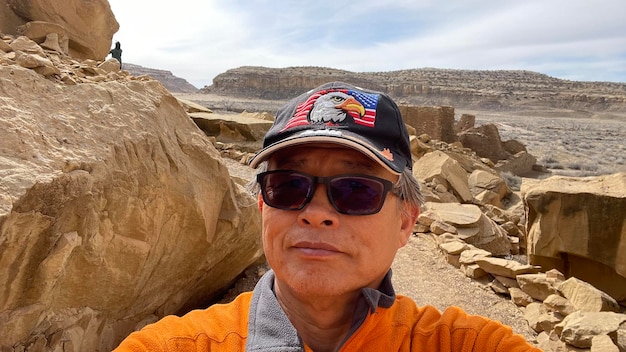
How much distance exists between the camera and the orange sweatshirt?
1.39m

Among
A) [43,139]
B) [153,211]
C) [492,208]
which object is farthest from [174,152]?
[492,208]

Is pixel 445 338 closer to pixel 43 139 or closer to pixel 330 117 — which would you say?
pixel 330 117

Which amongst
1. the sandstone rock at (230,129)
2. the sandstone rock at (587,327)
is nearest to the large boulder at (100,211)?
the sandstone rock at (587,327)

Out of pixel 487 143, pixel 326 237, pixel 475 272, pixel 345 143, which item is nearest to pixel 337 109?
pixel 345 143

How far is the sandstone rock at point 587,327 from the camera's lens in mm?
3695

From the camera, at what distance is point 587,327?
3768mm

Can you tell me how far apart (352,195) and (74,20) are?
25.2 feet

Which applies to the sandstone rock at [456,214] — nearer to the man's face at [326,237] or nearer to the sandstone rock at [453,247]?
the sandstone rock at [453,247]

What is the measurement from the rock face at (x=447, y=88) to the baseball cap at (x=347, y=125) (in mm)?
53450

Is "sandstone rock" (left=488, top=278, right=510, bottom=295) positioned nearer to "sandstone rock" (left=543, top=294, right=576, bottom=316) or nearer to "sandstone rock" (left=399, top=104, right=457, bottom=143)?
"sandstone rock" (left=543, top=294, right=576, bottom=316)

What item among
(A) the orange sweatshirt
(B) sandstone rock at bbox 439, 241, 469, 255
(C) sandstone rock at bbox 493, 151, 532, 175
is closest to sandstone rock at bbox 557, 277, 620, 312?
(B) sandstone rock at bbox 439, 241, 469, 255

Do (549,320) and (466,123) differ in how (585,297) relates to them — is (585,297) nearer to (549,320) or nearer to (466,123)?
(549,320)

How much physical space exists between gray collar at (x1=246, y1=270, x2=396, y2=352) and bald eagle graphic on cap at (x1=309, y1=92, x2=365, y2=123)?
1.75 feet

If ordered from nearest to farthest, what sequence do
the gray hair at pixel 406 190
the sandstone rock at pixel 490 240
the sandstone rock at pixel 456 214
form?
the gray hair at pixel 406 190
the sandstone rock at pixel 490 240
the sandstone rock at pixel 456 214
